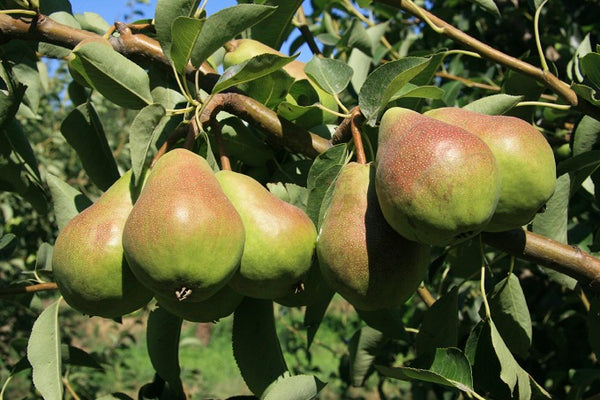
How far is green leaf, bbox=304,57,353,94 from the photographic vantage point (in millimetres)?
1217

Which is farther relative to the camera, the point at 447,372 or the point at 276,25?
the point at 276,25

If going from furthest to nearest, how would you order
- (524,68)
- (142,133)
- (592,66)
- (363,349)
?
1. (363,349)
2. (524,68)
3. (592,66)
4. (142,133)

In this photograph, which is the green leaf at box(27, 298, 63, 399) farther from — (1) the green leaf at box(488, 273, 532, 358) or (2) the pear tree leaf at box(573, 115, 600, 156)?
(2) the pear tree leaf at box(573, 115, 600, 156)

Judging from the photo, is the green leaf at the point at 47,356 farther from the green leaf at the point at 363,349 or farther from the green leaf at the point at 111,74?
the green leaf at the point at 363,349

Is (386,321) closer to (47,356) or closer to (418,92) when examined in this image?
(418,92)

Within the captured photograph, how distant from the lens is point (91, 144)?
1.33 meters

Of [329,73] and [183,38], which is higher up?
[183,38]

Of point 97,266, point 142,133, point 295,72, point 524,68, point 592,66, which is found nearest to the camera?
point 97,266

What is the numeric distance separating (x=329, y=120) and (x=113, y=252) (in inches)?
Result: 23.3

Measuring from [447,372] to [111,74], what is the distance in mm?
784

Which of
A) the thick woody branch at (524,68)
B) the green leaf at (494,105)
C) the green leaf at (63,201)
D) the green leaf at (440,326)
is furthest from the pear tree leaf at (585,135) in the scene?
the green leaf at (63,201)

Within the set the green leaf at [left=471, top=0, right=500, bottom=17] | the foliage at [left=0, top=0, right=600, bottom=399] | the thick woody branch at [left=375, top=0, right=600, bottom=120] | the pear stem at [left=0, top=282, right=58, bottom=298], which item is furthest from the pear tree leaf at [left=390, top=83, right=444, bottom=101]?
the pear stem at [left=0, top=282, right=58, bottom=298]

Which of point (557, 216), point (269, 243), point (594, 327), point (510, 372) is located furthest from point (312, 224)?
point (594, 327)

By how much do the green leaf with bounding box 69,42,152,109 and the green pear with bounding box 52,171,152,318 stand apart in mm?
236
